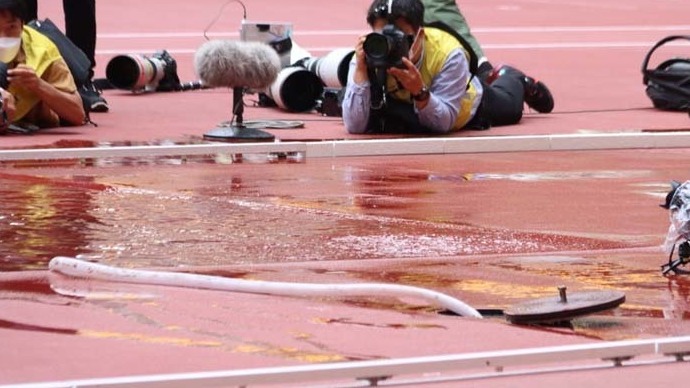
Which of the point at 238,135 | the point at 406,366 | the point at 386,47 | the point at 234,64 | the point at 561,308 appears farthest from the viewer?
the point at 238,135

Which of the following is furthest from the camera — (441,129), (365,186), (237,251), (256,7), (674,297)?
(256,7)

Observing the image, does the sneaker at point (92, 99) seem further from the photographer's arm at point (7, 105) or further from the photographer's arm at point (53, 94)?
the photographer's arm at point (7, 105)

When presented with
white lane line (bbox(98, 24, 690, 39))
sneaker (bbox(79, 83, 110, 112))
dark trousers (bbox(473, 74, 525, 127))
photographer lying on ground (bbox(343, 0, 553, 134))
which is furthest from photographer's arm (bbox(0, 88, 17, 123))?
white lane line (bbox(98, 24, 690, 39))

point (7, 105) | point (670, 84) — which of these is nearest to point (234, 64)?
point (7, 105)

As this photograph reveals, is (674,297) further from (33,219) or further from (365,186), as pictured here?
(365,186)

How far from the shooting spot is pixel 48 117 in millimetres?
12562

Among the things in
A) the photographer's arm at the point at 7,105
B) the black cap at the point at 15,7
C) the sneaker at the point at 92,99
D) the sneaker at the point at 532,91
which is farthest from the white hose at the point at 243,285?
the sneaker at the point at 532,91

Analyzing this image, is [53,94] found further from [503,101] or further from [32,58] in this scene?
[503,101]

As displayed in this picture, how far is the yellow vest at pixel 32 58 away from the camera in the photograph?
12141mm

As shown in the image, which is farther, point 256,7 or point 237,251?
point 256,7

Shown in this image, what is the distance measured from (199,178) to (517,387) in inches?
224

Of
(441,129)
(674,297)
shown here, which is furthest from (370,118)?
(674,297)

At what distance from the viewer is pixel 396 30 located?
11562mm

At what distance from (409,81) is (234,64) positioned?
1.18 metres
